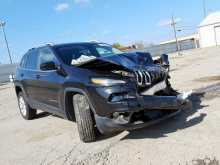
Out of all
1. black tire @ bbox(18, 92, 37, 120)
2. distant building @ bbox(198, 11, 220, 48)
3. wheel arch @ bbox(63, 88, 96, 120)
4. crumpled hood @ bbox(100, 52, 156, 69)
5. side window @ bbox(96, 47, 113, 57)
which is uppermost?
distant building @ bbox(198, 11, 220, 48)

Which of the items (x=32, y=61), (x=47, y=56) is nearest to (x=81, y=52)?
(x=47, y=56)

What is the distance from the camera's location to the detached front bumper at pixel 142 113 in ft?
10.3

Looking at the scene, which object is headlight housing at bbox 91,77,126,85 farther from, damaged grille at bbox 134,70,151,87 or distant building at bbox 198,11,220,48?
distant building at bbox 198,11,220,48

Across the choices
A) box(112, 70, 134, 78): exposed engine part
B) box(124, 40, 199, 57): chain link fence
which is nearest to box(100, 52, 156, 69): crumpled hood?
box(112, 70, 134, 78): exposed engine part

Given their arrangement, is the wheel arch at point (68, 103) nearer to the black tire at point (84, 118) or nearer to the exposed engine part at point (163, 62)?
the black tire at point (84, 118)

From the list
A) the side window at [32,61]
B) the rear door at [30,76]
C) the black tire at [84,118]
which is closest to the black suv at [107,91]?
the black tire at [84,118]

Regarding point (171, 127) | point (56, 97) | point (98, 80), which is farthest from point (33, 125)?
point (171, 127)

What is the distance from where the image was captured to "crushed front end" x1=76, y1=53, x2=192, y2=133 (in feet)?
10.4

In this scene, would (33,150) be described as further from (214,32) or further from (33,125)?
(214,32)

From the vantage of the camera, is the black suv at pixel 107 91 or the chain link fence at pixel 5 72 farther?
the chain link fence at pixel 5 72

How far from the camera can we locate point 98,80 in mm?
3305

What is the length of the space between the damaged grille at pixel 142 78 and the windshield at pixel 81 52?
1.20m

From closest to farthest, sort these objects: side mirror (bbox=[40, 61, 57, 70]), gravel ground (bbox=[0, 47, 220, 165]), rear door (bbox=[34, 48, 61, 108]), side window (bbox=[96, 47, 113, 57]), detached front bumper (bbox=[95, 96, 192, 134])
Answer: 1. gravel ground (bbox=[0, 47, 220, 165])
2. detached front bumper (bbox=[95, 96, 192, 134])
3. side mirror (bbox=[40, 61, 57, 70])
4. rear door (bbox=[34, 48, 61, 108])
5. side window (bbox=[96, 47, 113, 57])

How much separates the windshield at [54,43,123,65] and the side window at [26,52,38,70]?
948 mm
